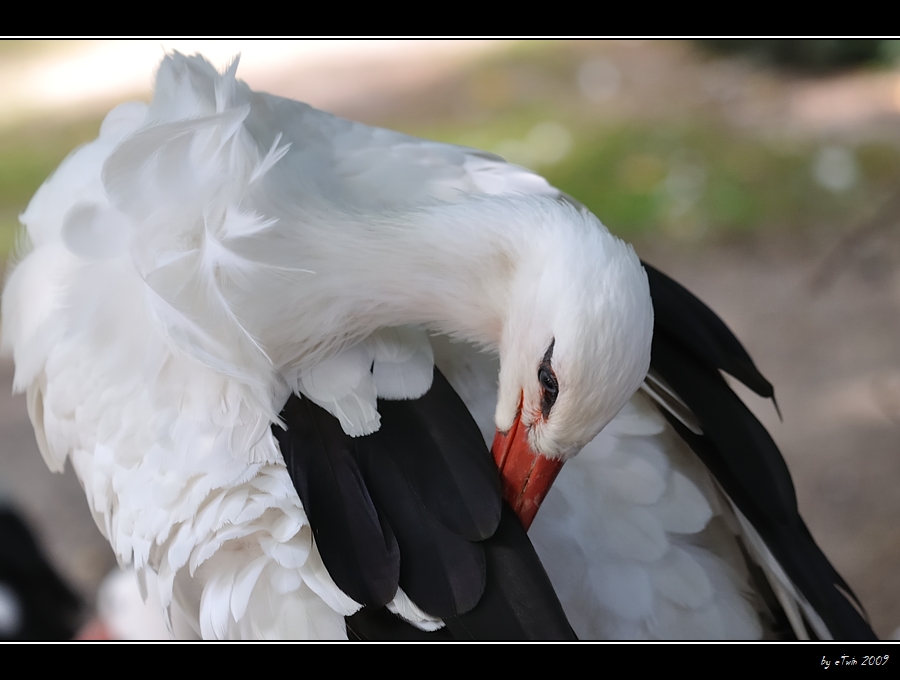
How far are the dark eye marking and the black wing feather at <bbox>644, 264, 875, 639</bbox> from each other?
0.27m

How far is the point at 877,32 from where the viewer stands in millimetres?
961

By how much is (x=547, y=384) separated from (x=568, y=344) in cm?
7

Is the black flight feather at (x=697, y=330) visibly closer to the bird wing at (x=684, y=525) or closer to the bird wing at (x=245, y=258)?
the bird wing at (x=684, y=525)

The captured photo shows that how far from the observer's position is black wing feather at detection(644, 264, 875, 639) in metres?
0.94

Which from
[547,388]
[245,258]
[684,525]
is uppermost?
[245,258]

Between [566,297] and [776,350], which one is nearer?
[566,297]

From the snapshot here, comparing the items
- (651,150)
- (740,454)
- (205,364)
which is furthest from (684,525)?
(651,150)

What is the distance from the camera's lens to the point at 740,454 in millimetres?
955

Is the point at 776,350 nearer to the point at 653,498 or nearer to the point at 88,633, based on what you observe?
the point at 653,498

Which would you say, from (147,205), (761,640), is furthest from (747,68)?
(147,205)

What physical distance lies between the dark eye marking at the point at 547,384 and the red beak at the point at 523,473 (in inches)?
1.8

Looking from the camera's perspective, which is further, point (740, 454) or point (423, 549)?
point (740, 454)

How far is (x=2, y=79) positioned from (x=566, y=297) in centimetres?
91

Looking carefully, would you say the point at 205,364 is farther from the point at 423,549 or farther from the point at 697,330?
the point at 697,330
